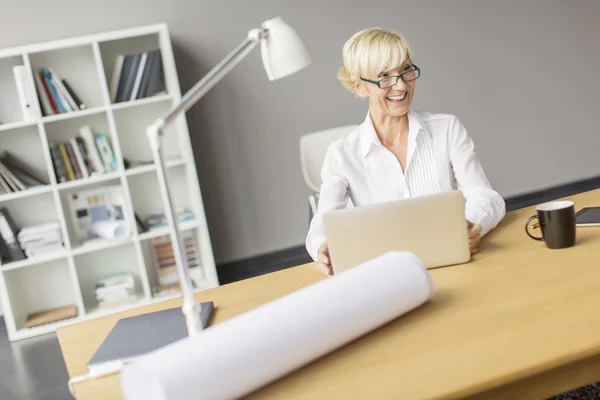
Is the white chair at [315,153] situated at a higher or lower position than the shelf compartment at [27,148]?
lower

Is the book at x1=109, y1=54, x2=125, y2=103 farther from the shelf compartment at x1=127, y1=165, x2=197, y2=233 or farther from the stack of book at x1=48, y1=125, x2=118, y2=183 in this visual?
the shelf compartment at x1=127, y1=165, x2=197, y2=233

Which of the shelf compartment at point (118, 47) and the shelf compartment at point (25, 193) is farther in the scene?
the shelf compartment at point (118, 47)

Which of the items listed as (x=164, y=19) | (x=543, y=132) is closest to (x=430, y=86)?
(x=543, y=132)

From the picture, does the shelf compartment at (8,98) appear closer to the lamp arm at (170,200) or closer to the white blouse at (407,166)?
the white blouse at (407,166)

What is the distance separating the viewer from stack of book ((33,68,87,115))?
420 centimetres

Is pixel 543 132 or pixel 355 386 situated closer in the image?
pixel 355 386

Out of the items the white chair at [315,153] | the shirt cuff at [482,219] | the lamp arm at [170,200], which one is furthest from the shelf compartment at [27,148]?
the lamp arm at [170,200]

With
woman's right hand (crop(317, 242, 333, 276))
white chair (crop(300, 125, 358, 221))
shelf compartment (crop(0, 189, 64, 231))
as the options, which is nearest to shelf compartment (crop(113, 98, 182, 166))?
shelf compartment (crop(0, 189, 64, 231))

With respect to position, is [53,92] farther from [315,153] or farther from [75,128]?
[315,153]

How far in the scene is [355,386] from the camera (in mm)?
1165

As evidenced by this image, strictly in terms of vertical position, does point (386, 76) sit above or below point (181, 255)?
above

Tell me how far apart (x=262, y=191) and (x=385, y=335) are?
350 cm

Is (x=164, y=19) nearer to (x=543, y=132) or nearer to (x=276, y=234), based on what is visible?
(x=276, y=234)

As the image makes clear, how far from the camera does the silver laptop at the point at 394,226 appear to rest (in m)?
1.64
